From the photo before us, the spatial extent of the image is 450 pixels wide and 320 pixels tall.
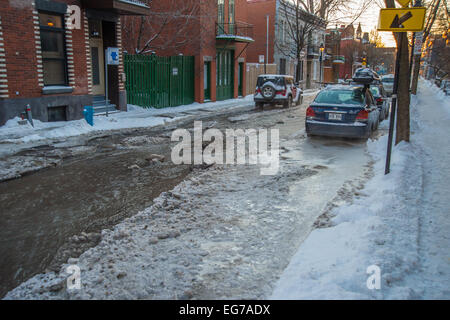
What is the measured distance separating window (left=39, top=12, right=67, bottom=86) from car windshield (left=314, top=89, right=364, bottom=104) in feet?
30.6

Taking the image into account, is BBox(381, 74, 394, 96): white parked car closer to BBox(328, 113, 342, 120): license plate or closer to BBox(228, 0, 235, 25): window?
BBox(228, 0, 235, 25): window

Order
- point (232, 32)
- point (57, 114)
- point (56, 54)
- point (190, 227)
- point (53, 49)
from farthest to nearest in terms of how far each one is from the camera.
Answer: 1. point (232, 32)
2. point (57, 114)
3. point (56, 54)
4. point (53, 49)
5. point (190, 227)

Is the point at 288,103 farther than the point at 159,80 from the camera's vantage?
Yes

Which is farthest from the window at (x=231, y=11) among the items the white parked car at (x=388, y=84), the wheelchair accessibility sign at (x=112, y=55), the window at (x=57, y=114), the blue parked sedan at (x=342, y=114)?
the blue parked sedan at (x=342, y=114)

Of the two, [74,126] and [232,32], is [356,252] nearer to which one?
[74,126]

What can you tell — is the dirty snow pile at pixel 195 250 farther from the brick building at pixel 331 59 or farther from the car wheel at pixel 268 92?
the brick building at pixel 331 59

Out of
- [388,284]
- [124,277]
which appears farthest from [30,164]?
[388,284]

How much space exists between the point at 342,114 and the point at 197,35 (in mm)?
14289

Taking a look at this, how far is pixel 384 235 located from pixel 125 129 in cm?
1039

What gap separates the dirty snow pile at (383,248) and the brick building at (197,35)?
56.4ft

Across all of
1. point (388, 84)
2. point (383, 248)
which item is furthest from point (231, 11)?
point (383, 248)

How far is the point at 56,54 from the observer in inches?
551

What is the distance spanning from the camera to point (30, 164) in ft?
27.3
